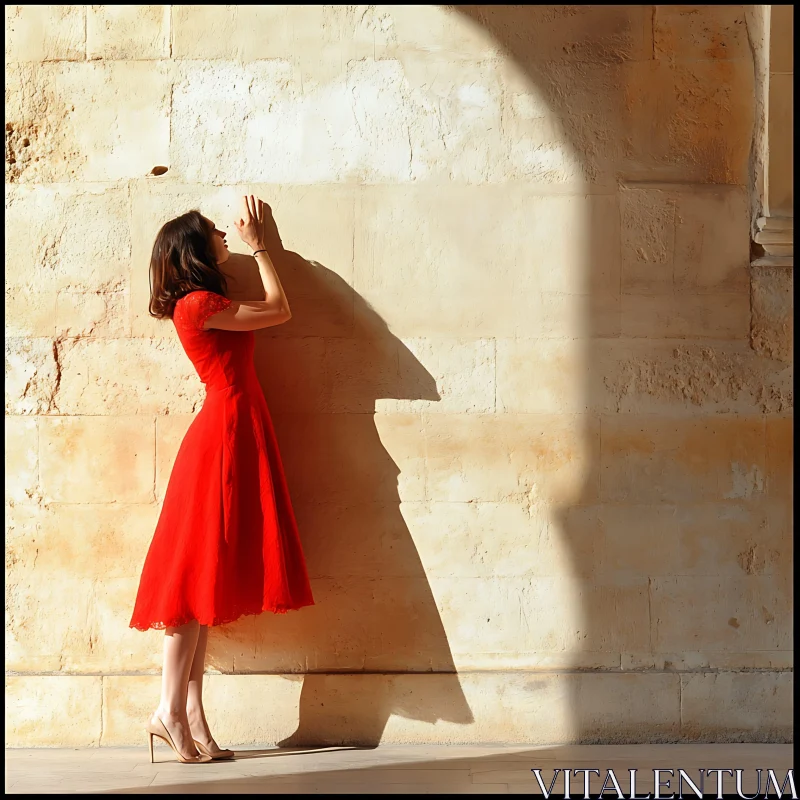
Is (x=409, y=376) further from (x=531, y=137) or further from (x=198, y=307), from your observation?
(x=531, y=137)

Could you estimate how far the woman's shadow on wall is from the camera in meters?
3.53

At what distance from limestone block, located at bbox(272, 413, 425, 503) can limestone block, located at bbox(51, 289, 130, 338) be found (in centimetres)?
79

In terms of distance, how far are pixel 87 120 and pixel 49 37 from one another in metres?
0.40

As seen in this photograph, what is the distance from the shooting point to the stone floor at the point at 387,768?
3008 millimetres

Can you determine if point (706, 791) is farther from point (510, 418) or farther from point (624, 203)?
point (624, 203)

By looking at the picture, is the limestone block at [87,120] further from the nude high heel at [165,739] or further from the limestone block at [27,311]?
the nude high heel at [165,739]

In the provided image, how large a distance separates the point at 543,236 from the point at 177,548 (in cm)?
199

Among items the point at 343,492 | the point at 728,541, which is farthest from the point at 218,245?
the point at 728,541

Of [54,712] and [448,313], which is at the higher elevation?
[448,313]

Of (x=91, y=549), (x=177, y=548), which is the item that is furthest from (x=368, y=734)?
(x=91, y=549)

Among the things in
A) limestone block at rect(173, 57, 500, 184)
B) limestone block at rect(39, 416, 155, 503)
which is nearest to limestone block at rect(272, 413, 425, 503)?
limestone block at rect(39, 416, 155, 503)

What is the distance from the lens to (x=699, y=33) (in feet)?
11.8

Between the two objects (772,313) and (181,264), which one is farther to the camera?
(772,313)

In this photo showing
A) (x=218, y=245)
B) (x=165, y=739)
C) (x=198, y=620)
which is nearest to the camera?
(x=198, y=620)
